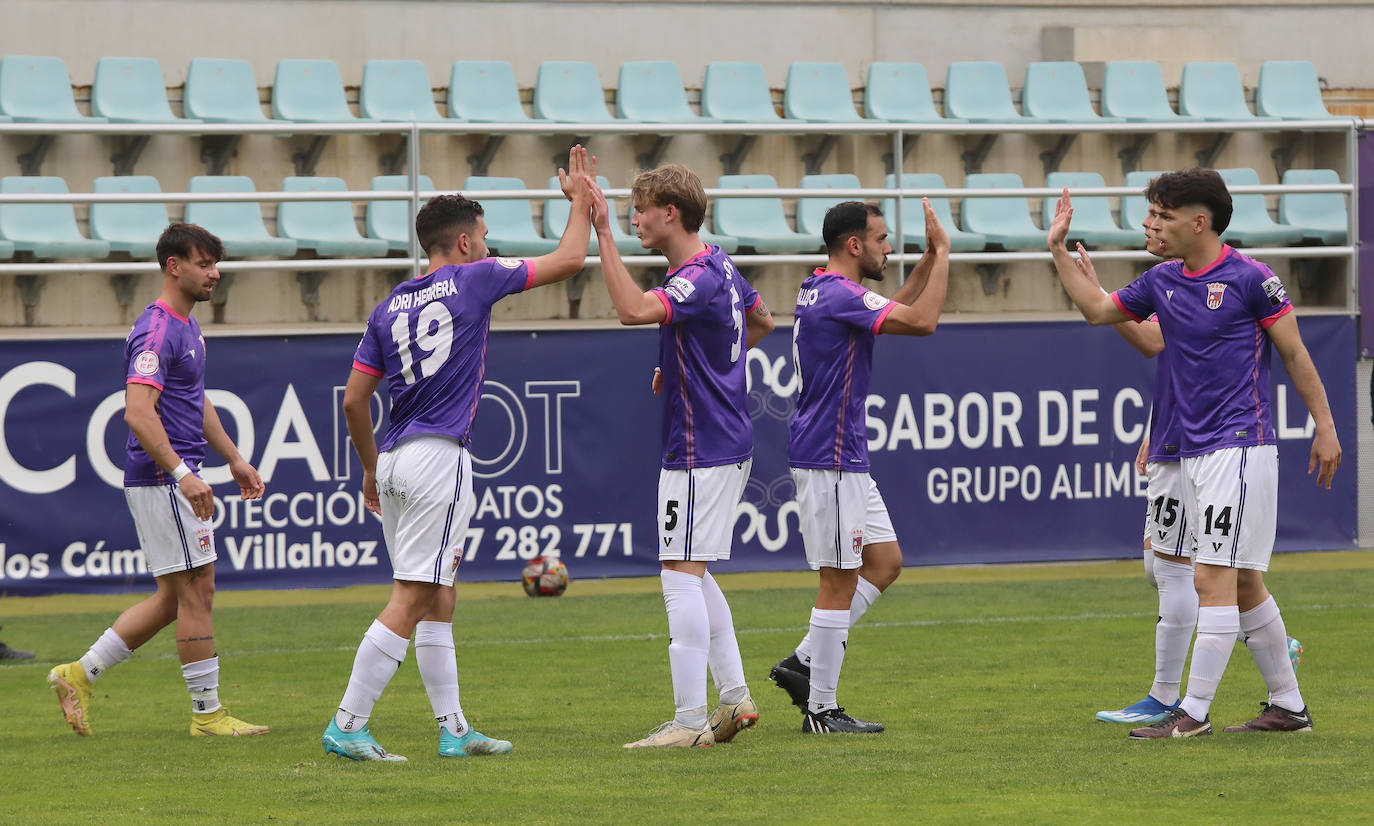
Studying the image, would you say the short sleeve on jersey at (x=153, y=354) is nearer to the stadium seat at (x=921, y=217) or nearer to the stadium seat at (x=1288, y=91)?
the stadium seat at (x=921, y=217)

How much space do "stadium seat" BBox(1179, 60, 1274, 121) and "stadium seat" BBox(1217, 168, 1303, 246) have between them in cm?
113

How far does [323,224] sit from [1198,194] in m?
9.42

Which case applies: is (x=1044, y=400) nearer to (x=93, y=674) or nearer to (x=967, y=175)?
(x=967, y=175)

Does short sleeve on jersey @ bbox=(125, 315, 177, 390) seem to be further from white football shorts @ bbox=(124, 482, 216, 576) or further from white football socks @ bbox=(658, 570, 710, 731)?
white football socks @ bbox=(658, 570, 710, 731)

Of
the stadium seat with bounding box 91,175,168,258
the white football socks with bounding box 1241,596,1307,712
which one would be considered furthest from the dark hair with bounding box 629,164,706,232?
the stadium seat with bounding box 91,175,168,258

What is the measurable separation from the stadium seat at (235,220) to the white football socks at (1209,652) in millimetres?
9190

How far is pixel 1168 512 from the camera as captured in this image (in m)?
6.88

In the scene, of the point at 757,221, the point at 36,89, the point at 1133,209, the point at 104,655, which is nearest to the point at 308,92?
the point at 36,89

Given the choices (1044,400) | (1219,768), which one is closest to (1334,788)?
(1219,768)

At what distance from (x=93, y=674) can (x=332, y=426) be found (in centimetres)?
510

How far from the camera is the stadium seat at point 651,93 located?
15.9 meters

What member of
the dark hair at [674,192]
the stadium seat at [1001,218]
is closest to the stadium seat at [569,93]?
the stadium seat at [1001,218]

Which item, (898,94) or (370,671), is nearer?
(370,671)

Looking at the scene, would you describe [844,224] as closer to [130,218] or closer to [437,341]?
[437,341]
